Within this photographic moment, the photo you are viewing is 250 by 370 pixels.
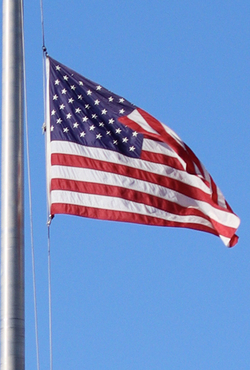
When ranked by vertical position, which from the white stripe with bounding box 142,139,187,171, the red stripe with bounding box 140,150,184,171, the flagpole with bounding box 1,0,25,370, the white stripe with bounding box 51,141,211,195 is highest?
the white stripe with bounding box 142,139,187,171

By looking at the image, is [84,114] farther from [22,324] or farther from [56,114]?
[22,324]

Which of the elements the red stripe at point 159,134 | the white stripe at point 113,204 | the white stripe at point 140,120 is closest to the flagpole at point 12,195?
the white stripe at point 113,204

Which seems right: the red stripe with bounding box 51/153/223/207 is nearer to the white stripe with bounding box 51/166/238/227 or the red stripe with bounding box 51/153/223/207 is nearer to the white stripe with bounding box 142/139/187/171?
the white stripe with bounding box 51/166/238/227

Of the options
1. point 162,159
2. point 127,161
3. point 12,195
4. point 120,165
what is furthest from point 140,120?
point 12,195

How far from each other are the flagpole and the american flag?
2403 mm

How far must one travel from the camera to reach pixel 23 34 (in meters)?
13.9

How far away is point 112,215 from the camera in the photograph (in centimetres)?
1562

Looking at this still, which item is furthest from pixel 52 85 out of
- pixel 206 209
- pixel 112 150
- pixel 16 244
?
pixel 16 244

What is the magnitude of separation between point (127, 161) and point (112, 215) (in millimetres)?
1142

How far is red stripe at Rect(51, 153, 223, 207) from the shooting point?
15.5 metres

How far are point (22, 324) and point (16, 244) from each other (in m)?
1.13

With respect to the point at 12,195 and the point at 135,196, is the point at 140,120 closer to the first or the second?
the point at 135,196

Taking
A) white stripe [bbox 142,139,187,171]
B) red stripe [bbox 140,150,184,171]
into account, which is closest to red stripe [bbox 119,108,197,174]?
white stripe [bbox 142,139,187,171]

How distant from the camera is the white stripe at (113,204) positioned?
1507 centimetres
